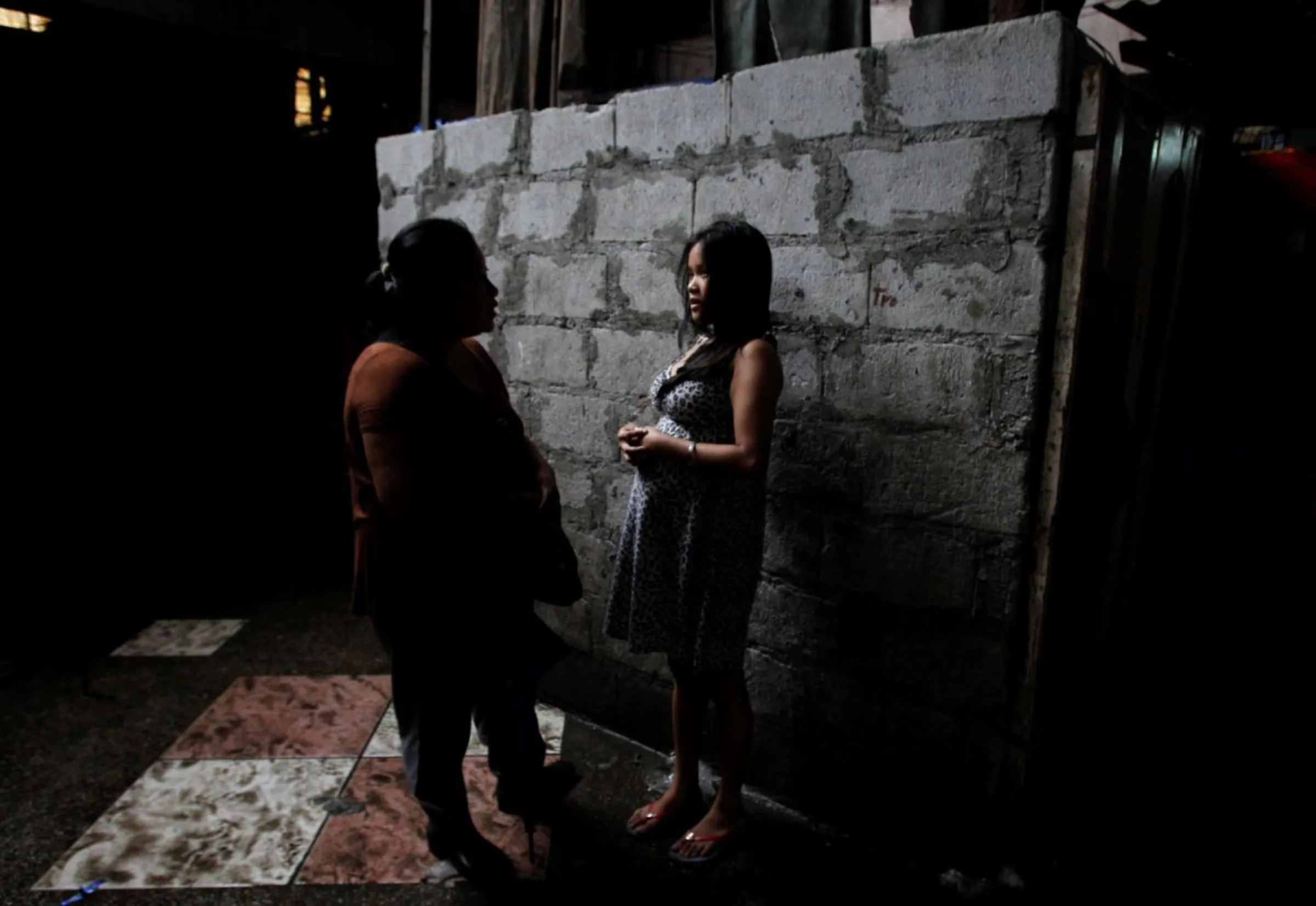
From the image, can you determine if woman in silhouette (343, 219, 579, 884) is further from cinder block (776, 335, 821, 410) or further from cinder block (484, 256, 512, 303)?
cinder block (484, 256, 512, 303)

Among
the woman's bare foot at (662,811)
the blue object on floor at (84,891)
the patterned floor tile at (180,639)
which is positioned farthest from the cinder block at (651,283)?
the patterned floor tile at (180,639)

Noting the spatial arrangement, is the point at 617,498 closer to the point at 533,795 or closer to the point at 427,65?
the point at 533,795

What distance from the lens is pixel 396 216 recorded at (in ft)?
11.5

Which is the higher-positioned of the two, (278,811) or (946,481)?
(946,481)

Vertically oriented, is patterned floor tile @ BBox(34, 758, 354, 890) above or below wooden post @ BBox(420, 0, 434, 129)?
below

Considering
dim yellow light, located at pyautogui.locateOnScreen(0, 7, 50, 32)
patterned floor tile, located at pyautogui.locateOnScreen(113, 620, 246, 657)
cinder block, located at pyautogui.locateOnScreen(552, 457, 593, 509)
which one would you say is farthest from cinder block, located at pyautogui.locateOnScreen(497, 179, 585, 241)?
dim yellow light, located at pyautogui.locateOnScreen(0, 7, 50, 32)

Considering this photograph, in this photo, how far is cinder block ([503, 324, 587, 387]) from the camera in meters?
2.99

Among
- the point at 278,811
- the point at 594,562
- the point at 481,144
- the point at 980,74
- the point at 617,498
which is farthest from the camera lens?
the point at 481,144

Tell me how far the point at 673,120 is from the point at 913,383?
1132 millimetres

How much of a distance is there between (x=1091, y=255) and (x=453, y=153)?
237cm

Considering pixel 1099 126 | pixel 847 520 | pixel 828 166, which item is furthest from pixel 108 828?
pixel 1099 126

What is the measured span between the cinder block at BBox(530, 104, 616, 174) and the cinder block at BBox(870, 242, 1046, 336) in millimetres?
1125

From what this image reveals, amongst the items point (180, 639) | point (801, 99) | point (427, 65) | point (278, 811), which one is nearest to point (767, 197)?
point (801, 99)

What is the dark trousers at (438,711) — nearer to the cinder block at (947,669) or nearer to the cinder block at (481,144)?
the cinder block at (947,669)
